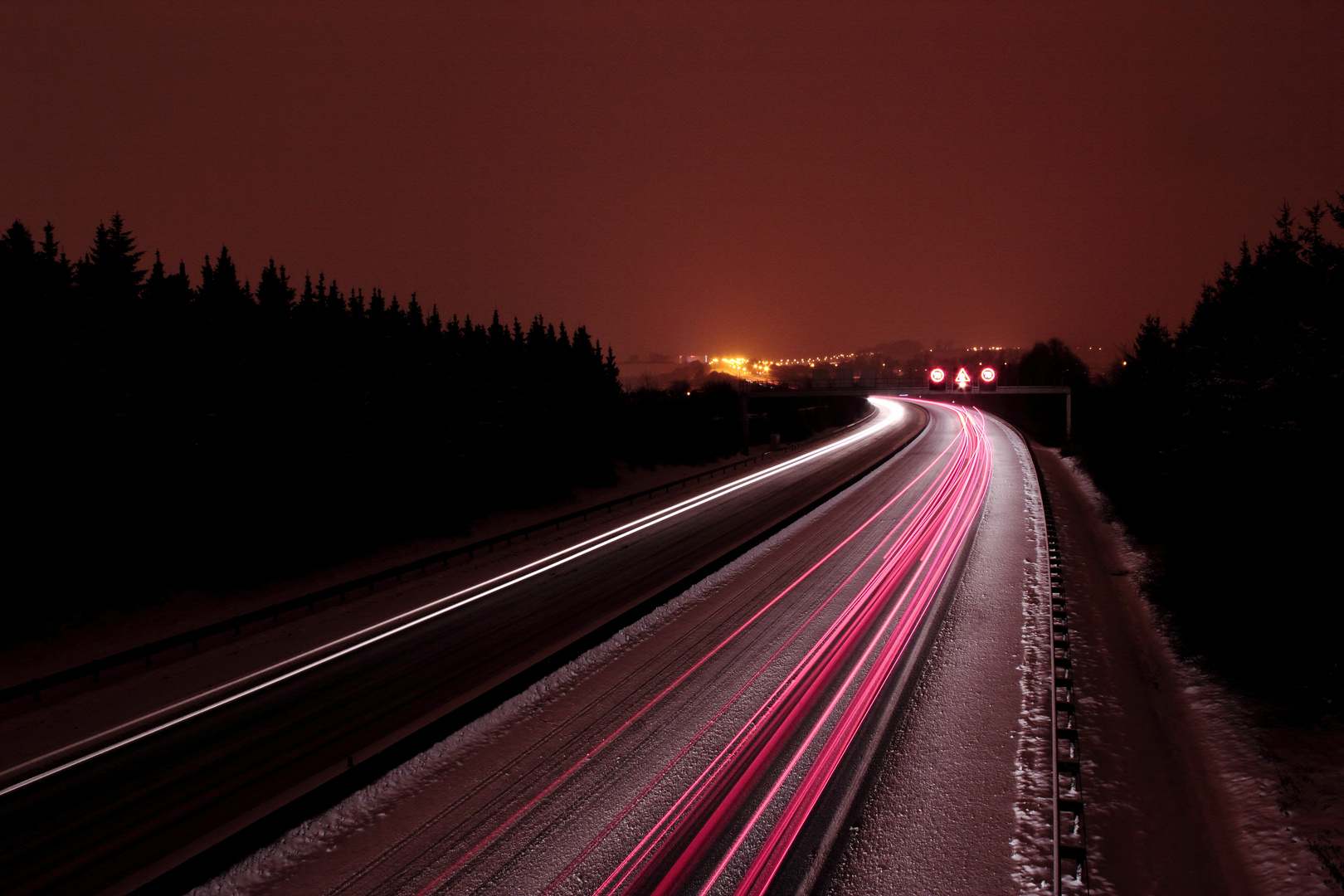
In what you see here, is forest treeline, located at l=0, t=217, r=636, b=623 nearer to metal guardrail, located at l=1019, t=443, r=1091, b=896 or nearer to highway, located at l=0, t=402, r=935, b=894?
highway, located at l=0, t=402, r=935, b=894

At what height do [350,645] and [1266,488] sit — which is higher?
[1266,488]

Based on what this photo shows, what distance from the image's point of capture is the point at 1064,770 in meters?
11.0

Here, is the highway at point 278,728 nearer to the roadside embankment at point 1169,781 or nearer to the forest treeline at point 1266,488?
the roadside embankment at point 1169,781

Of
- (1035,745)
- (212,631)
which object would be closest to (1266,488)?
(1035,745)

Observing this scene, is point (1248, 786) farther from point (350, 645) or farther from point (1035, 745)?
point (350, 645)

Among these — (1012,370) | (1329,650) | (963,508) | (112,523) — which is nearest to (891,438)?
(963,508)

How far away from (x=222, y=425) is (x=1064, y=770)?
100.0ft

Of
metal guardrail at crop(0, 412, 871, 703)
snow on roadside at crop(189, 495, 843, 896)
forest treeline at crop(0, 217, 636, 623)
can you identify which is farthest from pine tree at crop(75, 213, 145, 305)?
snow on roadside at crop(189, 495, 843, 896)

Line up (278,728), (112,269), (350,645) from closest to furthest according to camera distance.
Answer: (278,728) < (350,645) < (112,269)

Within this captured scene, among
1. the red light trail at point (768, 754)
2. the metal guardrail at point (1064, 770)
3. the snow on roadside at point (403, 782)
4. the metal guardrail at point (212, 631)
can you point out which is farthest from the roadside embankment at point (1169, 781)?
the metal guardrail at point (212, 631)

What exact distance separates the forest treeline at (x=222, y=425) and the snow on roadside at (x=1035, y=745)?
2693cm

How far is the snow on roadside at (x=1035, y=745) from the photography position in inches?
371

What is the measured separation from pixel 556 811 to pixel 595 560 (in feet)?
52.1

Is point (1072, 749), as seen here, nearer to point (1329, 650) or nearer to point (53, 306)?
point (1329, 650)
